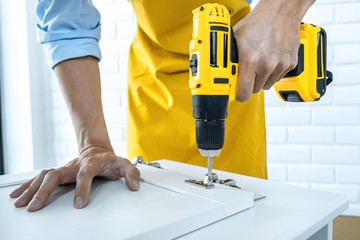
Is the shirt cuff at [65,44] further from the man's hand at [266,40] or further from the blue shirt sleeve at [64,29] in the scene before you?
the man's hand at [266,40]

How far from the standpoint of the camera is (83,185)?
0.57m

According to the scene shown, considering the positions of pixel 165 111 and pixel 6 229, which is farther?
pixel 165 111

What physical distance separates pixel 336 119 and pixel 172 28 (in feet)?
2.97

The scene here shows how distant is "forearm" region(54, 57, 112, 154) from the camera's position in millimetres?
831

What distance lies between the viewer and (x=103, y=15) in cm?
176

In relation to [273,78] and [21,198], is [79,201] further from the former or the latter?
[273,78]

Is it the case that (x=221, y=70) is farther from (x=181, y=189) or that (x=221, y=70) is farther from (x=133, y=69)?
(x=133, y=69)

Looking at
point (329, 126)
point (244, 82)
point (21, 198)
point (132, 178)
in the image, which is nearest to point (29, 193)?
point (21, 198)

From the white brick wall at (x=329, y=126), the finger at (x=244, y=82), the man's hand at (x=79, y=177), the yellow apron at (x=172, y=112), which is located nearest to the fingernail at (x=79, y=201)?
the man's hand at (x=79, y=177)

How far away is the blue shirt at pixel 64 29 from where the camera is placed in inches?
33.7

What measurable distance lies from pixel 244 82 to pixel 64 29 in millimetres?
513

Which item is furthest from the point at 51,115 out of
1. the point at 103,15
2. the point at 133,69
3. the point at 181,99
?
the point at 181,99

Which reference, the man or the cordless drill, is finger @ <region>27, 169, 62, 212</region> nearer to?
the man

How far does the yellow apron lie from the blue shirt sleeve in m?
0.16
